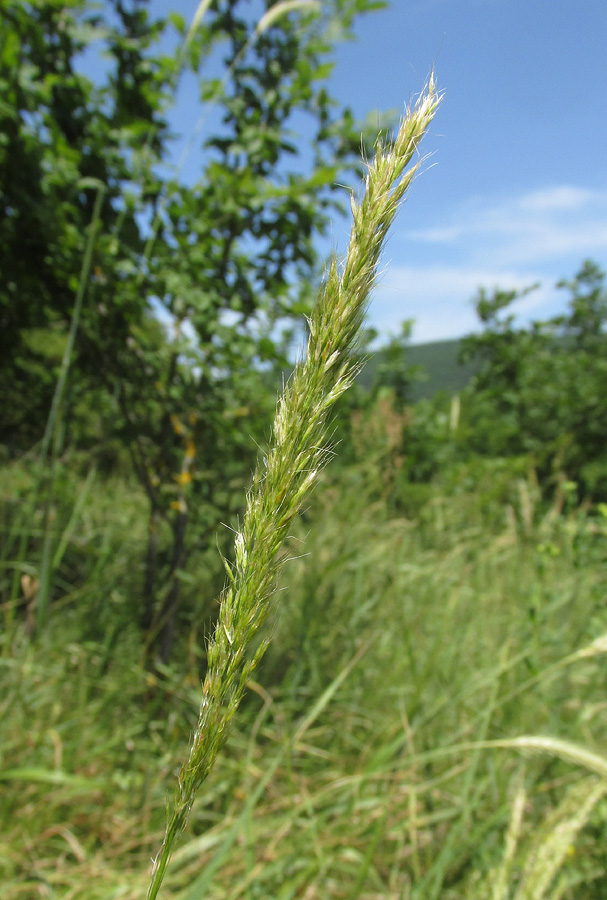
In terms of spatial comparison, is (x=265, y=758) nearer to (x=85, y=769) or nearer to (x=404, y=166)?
(x=85, y=769)

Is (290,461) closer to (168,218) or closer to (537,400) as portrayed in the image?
(168,218)

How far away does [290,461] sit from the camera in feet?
1.53

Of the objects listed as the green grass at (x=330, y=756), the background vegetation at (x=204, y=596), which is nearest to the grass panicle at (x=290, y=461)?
the green grass at (x=330, y=756)

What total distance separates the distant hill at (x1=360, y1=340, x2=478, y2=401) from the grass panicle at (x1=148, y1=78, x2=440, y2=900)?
3549 millimetres

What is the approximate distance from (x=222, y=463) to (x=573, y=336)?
11.4 metres

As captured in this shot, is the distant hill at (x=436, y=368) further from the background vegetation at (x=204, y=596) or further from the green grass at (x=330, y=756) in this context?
the green grass at (x=330, y=756)

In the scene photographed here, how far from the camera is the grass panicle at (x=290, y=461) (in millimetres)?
443

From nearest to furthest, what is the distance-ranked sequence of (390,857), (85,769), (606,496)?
(390,857) < (85,769) < (606,496)

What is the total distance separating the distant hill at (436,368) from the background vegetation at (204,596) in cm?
167

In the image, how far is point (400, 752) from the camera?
82.3 inches

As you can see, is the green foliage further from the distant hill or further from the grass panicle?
the grass panicle

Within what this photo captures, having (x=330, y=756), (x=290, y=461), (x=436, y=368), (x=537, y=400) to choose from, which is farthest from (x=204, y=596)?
(x=436, y=368)

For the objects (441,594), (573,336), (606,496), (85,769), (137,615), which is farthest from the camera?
(573,336)

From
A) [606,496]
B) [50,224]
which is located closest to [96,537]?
[50,224]
